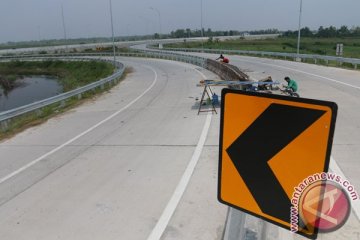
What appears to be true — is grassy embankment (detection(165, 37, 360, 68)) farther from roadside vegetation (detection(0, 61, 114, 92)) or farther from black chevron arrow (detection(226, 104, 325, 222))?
black chevron arrow (detection(226, 104, 325, 222))

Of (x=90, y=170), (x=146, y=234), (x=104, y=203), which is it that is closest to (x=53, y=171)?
(x=90, y=170)

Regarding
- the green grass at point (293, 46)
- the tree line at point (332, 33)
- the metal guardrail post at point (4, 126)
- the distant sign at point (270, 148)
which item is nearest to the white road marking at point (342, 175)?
→ the distant sign at point (270, 148)

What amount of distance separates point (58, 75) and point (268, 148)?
2364 inches

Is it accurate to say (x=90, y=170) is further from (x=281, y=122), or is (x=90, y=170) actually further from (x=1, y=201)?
(x=281, y=122)

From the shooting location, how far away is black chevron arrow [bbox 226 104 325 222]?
191cm

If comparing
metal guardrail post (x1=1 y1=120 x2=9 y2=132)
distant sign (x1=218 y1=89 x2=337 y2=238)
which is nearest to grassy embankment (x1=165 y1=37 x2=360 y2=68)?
metal guardrail post (x1=1 y1=120 x2=9 y2=132)

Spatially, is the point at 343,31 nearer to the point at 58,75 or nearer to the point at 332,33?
the point at 332,33

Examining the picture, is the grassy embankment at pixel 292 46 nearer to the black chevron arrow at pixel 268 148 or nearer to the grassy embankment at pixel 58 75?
the grassy embankment at pixel 58 75

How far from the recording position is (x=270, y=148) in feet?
6.80

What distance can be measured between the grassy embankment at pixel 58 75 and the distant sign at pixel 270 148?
1153 cm

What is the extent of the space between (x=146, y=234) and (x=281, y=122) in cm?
348

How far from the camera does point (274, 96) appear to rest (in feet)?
6.47

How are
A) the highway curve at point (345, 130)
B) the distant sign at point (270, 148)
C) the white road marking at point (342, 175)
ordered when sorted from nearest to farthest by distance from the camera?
the distant sign at point (270, 148) → the highway curve at point (345, 130) → the white road marking at point (342, 175)

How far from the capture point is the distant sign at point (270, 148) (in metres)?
1.84
